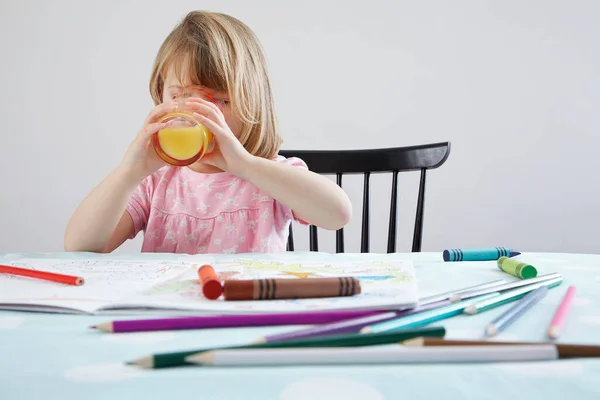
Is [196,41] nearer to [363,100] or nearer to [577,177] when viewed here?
[363,100]

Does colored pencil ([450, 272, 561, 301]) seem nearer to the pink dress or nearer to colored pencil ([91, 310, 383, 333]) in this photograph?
colored pencil ([91, 310, 383, 333])

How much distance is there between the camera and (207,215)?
103cm

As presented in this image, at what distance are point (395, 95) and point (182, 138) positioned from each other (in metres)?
1.68

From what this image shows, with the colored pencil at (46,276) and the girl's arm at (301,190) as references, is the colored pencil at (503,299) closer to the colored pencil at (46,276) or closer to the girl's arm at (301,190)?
the colored pencil at (46,276)

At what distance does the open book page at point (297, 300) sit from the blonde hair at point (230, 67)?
1.44 ft

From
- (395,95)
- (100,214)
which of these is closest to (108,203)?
(100,214)

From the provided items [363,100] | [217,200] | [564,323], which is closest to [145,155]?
[217,200]

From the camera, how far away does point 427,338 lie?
0.28 meters

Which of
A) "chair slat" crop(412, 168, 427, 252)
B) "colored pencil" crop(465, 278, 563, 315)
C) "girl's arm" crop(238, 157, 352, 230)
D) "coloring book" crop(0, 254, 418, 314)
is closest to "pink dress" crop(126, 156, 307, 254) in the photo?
"girl's arm" crop(238, 157, 352, 230)

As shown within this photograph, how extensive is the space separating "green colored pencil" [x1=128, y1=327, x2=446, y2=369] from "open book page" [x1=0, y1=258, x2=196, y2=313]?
149 millimetres

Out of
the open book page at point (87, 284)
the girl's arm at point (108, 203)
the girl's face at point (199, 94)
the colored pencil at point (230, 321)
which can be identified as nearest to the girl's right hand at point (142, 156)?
the girl's arm at point (108, 203)

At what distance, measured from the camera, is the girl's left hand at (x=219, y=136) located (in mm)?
777

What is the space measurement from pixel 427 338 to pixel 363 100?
2096mm

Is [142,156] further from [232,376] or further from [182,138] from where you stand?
[232,376]
